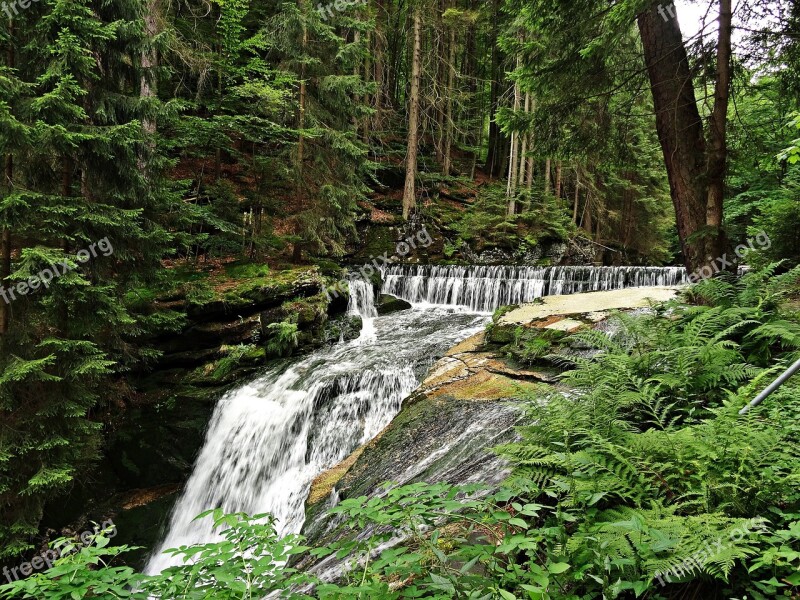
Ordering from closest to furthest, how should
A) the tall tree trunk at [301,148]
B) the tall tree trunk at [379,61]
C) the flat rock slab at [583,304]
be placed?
1. the flat rock slab at [583,304]
2. the tall tree trunk at [301,148]
3. the tall tree trunk at [379,61]

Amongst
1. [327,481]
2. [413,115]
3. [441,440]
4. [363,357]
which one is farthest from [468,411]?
[413,115]

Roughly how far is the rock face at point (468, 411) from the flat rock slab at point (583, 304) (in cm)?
2

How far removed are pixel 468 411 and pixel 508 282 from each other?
8541 mm

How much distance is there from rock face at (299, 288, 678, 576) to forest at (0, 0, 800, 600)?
0.17ft

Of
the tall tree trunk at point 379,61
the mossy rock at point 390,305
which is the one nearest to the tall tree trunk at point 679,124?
the mossy rock at point 390,305

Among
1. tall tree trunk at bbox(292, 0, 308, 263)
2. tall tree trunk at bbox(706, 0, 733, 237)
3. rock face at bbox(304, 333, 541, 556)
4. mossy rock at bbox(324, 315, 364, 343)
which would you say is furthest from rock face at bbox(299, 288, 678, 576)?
tall tree trunk at bbox(292, 0, 308, 263)

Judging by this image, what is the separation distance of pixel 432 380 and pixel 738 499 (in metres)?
4.71

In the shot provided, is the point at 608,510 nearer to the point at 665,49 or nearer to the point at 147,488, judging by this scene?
the point at 665,49

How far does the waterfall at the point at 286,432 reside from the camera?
22.7 ft

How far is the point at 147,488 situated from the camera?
802cm

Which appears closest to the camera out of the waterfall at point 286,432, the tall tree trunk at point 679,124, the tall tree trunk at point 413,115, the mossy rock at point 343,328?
the tall tree trunk at point 679,124

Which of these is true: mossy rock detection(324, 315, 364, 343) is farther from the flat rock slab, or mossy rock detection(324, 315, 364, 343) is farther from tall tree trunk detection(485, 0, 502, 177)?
tall tree trunk detection(485, 0, 502, 177)

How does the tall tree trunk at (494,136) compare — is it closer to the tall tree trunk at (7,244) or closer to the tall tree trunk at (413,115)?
the tall tree trunk at (413,115)

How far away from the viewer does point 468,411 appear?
5262 mm
